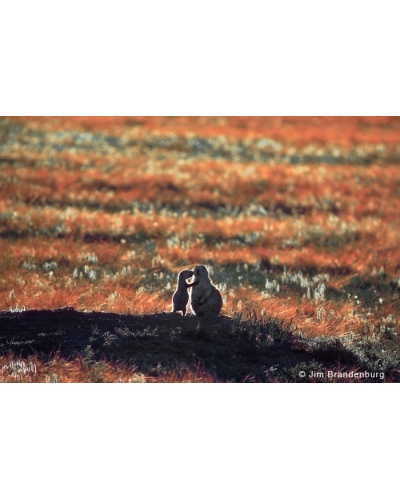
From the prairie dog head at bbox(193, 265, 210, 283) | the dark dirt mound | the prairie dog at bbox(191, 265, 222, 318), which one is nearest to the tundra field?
the dark dirt mound

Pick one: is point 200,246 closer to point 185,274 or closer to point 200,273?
point 185,274

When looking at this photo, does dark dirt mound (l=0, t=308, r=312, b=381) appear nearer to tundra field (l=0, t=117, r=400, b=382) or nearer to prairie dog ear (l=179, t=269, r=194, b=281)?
tundra field (l=0, t=117, r=400, b=382)

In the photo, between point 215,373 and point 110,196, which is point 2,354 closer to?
point 215,373

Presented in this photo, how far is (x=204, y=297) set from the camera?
10445mm

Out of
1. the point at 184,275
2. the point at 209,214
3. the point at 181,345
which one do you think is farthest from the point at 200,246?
the point at 181,345

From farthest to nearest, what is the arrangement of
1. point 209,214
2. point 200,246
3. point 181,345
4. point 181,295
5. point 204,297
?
point 209,214 < point 200,246 < point 181,295 < point 204,297 < point 181,345

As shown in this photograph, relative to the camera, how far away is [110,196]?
579 inches

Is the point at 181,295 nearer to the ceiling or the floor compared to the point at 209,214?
nearer to the floor

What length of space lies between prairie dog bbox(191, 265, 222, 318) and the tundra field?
0.58 ft

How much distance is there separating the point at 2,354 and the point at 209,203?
20.4 ft

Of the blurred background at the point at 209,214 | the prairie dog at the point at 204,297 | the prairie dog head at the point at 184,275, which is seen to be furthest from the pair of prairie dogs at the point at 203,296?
the blurred background at the point at 209,214

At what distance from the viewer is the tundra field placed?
33.3 feet

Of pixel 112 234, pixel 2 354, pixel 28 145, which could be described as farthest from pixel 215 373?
pixel 28 145

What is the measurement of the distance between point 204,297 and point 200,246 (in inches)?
109
